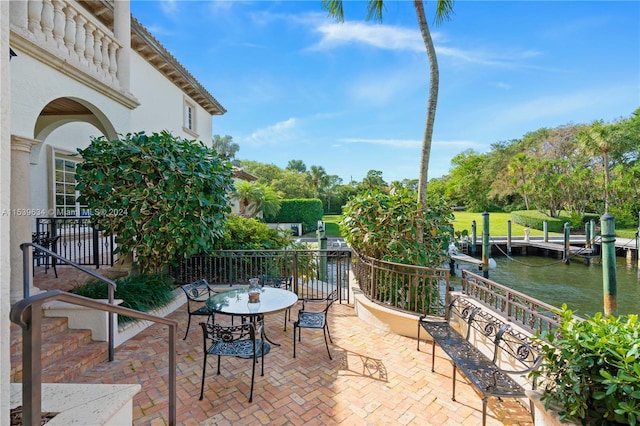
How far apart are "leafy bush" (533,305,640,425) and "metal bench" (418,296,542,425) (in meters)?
0.52

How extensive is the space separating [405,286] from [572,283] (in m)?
12.1

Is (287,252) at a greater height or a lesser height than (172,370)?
greater

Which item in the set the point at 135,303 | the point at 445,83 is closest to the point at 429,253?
the point at 445,83

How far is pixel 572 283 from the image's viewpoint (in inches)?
488

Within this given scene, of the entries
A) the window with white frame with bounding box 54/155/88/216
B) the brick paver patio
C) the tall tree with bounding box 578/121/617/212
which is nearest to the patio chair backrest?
the brick paver patio

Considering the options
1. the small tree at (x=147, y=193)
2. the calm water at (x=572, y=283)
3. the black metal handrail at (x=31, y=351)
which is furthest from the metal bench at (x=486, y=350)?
the calm water at (x=572, y=283)

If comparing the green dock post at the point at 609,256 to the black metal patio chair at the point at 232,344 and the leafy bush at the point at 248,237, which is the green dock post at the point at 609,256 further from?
the black metal patio chair at the point at 232,344

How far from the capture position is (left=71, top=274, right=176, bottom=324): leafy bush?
183 inches

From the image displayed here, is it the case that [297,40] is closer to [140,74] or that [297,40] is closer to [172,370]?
[140,74]

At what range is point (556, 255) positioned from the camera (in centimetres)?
1803

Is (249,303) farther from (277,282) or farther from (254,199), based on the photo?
(254,199)

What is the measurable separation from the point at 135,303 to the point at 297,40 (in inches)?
402

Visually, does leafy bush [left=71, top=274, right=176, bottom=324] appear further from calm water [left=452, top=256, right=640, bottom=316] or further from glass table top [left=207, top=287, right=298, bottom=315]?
calm water [left=452, top=256, right=640, bottom=316]

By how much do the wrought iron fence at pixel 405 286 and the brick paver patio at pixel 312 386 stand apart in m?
0.64
